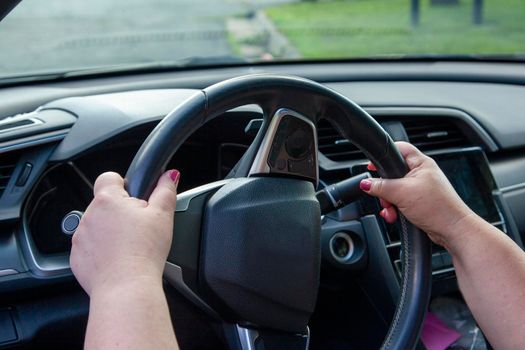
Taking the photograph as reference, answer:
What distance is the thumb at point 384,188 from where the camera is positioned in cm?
159

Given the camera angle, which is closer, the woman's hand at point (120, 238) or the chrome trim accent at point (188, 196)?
the woman's hand at point (120, 238)

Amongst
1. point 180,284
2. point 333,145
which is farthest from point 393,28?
point 180,284

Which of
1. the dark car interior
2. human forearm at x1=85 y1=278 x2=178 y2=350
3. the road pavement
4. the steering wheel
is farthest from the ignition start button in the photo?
the road pavement

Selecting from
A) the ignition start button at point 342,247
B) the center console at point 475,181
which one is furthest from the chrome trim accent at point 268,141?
the center console at point 475,181

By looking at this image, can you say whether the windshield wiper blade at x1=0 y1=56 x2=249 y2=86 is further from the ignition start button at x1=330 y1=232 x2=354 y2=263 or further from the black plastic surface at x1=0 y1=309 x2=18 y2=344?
the ignition start button at x1=330 y1=232 x2=354 y2=263

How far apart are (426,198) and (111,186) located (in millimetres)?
685

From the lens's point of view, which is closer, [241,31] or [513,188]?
[513,188]

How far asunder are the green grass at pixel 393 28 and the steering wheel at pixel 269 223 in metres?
1.79

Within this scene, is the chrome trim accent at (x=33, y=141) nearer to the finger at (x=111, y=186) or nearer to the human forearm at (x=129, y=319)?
the finger at (x=111, y=186)

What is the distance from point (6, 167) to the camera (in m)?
1.91

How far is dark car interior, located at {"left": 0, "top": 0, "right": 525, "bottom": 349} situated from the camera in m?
1.90

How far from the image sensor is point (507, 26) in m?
4.04

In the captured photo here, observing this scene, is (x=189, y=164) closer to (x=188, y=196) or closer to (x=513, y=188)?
(x=188, y=196)

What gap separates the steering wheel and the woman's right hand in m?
0.04
